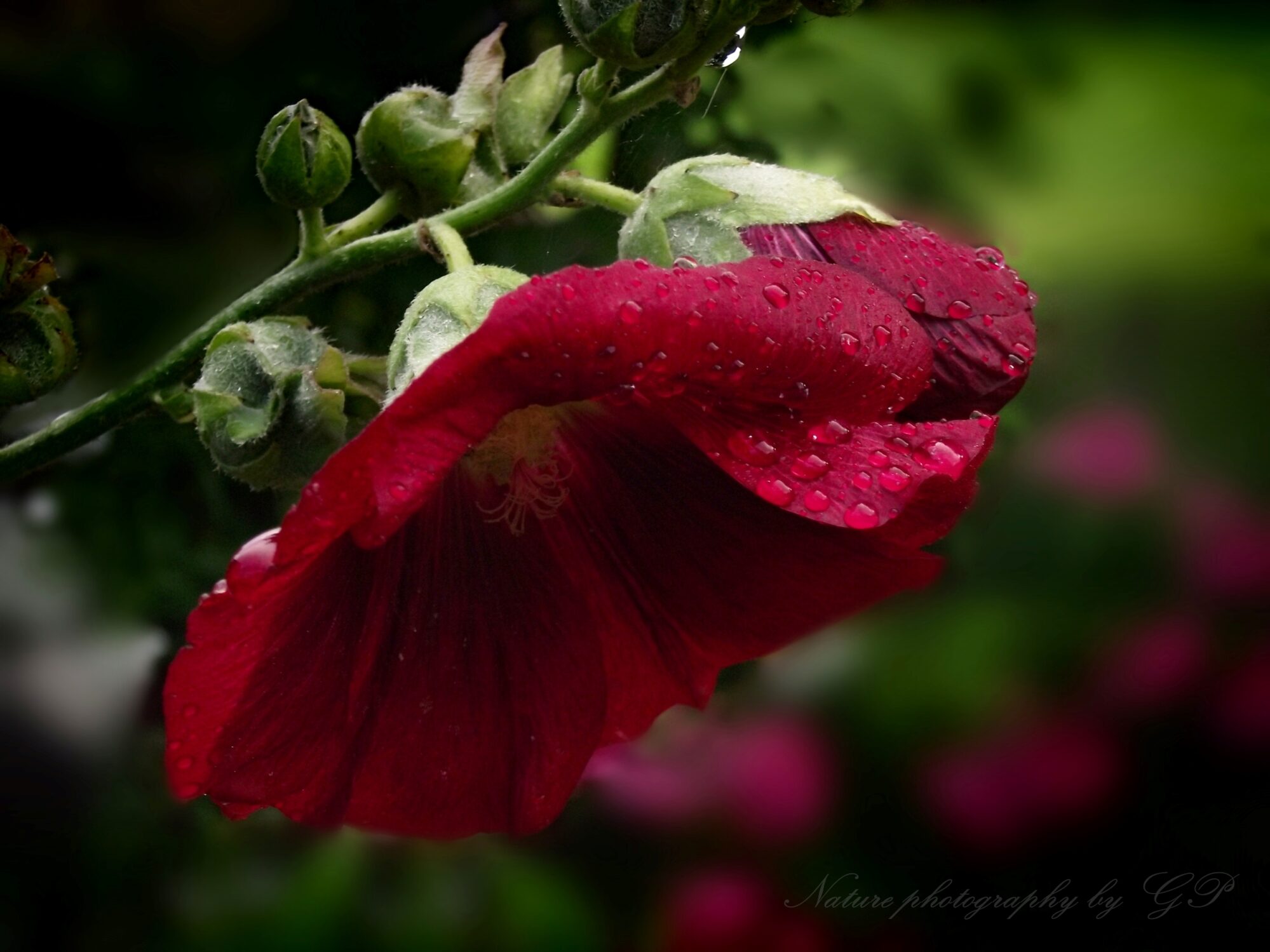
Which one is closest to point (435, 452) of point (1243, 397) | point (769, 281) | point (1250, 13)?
point (769, 281)

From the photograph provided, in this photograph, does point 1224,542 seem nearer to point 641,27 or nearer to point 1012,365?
point 1012,365

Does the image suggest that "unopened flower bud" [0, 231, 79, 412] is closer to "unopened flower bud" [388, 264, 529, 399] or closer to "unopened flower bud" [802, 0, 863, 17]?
"unopened flower bud" [388, 264, 529, 399]

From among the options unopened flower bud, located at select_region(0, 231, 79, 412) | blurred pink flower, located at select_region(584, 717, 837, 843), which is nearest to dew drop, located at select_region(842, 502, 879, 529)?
unopened flower bud, located at select_region(0, 231, 79, 412)

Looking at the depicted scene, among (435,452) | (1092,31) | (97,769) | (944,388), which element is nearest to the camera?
(435,452)

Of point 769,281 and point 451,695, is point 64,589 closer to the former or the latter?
point 451,695

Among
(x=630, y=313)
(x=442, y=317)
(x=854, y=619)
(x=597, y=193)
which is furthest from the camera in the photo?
(x=854, y=619)

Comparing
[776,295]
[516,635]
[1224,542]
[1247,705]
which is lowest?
[1247,705]

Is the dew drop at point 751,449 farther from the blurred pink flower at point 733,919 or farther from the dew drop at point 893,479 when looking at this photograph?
the blurred pink flower at point 733,919

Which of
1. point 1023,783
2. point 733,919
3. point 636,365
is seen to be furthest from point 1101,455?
point 636,365
